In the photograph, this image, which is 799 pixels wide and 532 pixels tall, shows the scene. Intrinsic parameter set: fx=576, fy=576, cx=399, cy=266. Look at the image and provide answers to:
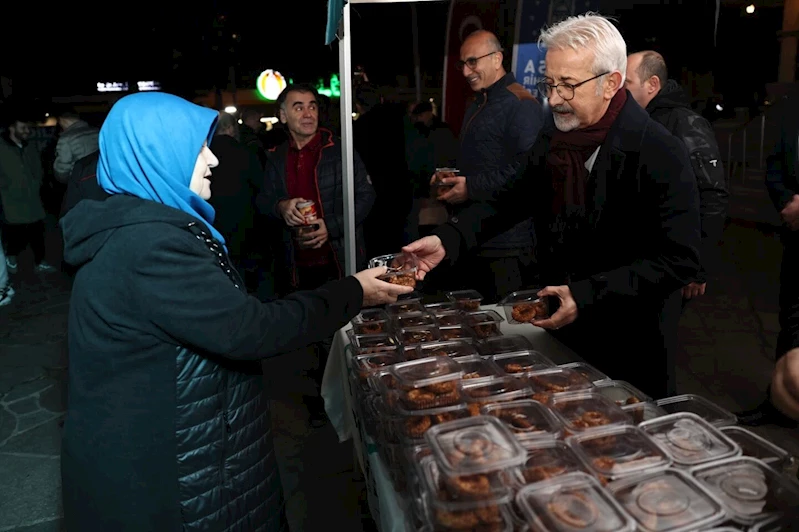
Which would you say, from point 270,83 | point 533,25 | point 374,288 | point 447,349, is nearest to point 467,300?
point 447,349

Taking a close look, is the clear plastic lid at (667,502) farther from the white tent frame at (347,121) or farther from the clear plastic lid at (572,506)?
the white tent frame at (347,121)

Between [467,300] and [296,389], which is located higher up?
[467,300]

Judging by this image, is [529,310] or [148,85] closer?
[529,310]

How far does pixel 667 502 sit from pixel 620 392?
621mm

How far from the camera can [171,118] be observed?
1.80m

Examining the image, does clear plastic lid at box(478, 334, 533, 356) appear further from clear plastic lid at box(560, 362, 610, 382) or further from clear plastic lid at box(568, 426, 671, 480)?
clear plastic lid at box(568, 426, 671, 480)

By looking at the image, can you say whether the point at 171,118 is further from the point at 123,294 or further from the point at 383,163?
the point at 383,163

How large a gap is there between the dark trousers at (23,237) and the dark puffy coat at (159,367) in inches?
324

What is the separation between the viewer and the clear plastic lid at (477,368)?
191cm

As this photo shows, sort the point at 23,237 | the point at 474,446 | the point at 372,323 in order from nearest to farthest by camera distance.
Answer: the point at 474,446
the point at 372,323
the point at 23,237

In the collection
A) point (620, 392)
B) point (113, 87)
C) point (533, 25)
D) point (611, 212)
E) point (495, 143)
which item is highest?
point (113, 87)

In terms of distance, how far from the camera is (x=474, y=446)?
4.70 feet

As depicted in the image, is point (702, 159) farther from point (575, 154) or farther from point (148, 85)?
point (148, 85)

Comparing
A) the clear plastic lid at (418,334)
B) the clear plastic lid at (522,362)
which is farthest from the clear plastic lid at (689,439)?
the clear plastic lid at (418,334)
